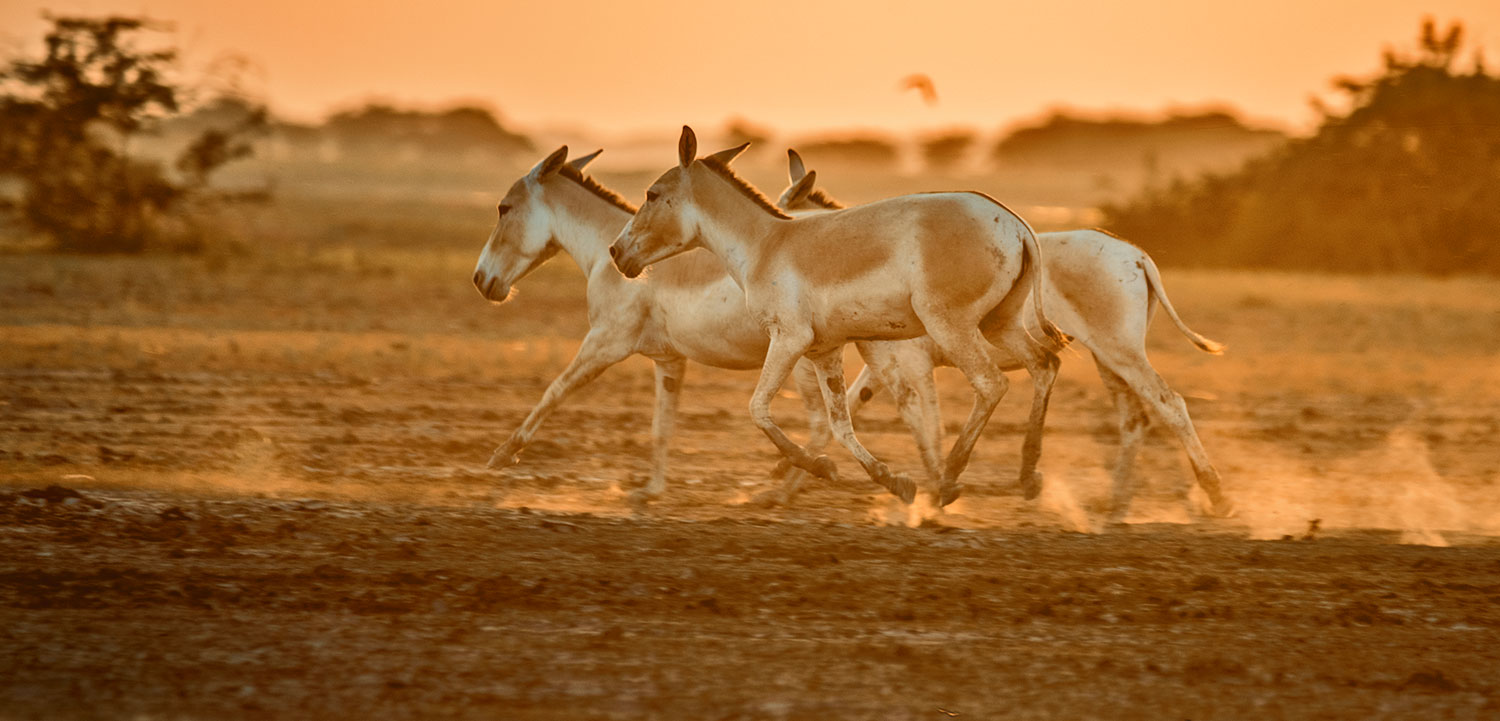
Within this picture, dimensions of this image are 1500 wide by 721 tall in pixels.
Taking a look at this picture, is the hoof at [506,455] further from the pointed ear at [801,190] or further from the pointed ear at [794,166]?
the pointed ear at [794,166]

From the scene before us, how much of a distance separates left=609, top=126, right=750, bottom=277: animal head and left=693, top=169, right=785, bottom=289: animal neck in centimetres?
7

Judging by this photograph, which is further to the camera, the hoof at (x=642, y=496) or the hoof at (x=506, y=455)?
the hoof at (x=506, y=455)

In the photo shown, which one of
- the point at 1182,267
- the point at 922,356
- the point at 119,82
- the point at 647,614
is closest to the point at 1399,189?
the point at 1182,267

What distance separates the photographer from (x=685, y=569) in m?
7.27

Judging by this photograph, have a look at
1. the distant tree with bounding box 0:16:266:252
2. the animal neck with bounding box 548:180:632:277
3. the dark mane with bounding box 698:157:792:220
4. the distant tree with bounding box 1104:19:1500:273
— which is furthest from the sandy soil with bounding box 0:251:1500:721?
the distant tree with bounding box 1104:19:1500:273

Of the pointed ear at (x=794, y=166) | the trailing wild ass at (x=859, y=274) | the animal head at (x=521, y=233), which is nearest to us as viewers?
the trailing wild ass at (x=859, y=274)

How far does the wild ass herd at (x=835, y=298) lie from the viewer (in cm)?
846

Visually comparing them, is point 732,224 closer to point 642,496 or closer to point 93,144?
point 642,496

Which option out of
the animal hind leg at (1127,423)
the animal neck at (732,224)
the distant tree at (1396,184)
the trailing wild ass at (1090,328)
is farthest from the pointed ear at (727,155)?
the distant tree at (1396,184)

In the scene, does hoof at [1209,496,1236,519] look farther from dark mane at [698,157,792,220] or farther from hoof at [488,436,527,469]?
hoof at [488,436,527,469]

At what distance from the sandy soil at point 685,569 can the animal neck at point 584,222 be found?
4.58 ft

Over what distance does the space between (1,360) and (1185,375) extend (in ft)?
37.9

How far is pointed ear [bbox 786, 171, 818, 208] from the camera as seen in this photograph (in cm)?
988

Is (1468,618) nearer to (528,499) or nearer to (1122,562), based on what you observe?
(1122,562)
